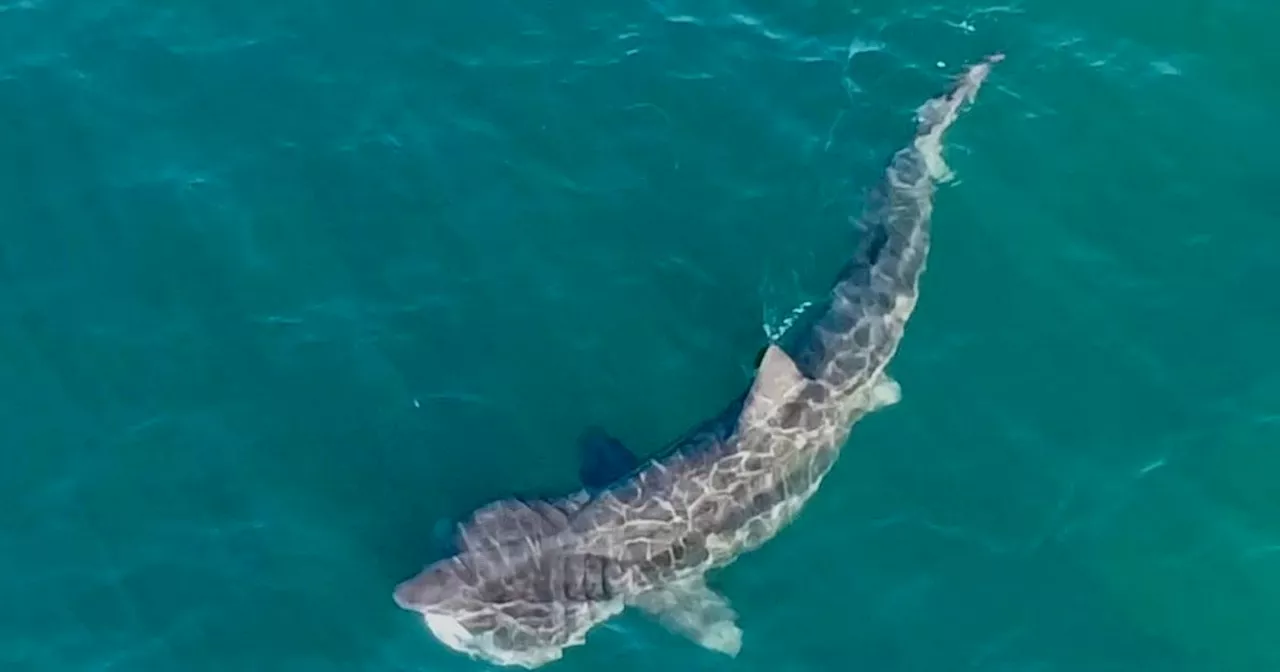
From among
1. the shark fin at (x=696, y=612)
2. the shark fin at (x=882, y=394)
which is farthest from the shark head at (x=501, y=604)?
the shark fin at (x=882, y=394)

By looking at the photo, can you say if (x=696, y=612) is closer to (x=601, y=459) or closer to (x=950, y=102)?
(x=601, y=459)

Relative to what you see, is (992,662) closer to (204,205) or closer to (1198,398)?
(1198,398)

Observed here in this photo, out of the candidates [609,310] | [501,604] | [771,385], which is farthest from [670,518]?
[609,310]

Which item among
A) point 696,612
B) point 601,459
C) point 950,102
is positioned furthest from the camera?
point 950,102

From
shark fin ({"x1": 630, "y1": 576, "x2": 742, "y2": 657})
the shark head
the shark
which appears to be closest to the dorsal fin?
the shark

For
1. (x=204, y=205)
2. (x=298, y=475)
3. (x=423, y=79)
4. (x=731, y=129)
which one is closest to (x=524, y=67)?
(x=423, y=79)

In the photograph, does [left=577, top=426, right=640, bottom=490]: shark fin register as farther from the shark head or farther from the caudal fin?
the caudal fin
